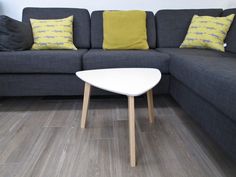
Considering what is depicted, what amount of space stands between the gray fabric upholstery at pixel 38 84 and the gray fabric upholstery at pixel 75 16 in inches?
25.8

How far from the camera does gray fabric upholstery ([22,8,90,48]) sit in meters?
2.33

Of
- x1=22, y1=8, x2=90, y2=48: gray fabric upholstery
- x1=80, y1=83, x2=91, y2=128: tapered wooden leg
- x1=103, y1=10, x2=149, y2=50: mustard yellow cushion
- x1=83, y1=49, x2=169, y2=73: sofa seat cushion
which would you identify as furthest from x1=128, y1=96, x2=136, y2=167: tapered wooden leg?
x1=22, y1=8, x2=90, y2=48: gray fabric upholstery

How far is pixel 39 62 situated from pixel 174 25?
1.51 meters

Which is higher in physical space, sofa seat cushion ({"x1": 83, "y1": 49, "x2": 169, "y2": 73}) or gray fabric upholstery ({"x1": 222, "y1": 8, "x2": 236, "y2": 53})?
gray fabric upholstery ({"x1": 222, "y1": 8, "x2": 236, "y2": 53})

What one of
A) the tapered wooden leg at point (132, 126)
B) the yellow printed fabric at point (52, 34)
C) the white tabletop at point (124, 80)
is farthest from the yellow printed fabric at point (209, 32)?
the tapered wooden leg at point (132, 126)

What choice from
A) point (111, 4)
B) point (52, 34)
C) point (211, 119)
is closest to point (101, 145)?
point (211, 119)

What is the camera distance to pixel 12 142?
1384mm

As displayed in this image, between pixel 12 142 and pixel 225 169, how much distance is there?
4.19 feet

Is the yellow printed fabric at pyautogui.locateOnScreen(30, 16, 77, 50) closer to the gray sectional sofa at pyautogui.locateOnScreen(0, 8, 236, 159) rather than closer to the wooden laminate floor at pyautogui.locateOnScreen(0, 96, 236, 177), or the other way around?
the gray sectional sofa at pyautogui.locateOnScreen(0, 8, 236, 159)

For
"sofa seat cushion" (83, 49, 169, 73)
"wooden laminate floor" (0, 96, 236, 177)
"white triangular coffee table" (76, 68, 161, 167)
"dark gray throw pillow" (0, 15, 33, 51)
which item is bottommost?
"wooden laminate floor" (0, 96, 236, 177)

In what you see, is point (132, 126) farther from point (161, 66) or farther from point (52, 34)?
point (52, 34)

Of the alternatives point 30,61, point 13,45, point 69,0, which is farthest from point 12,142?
point 69,0

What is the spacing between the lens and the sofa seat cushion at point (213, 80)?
951mm

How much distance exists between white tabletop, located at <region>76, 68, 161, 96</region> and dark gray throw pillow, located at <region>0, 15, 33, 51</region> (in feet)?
2.86
